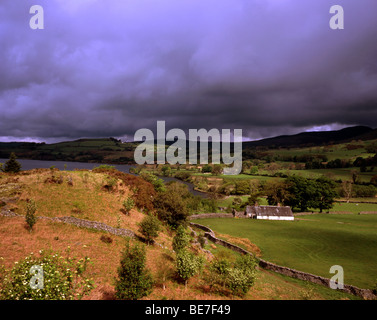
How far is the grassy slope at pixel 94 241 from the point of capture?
62.4 ft

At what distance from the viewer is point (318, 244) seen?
38.8m

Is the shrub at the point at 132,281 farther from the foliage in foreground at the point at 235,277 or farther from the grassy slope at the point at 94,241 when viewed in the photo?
the foliage in foreground at the point at 235,277

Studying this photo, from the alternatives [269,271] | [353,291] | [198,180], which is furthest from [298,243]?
[198,180]

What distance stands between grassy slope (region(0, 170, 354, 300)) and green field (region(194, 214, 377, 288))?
18.5 ft

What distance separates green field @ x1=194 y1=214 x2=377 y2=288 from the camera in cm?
2898

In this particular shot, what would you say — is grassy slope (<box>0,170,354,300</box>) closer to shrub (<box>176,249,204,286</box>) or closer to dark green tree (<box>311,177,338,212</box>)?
shrub (<box>176,249,204,286</box>)

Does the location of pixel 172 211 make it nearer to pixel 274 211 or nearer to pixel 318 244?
pixel 318 244

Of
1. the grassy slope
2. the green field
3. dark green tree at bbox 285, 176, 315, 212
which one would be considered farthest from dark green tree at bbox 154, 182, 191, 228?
dark green tree at bbox 285, 176, 315, 212

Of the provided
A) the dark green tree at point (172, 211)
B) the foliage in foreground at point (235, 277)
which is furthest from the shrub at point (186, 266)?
the dark green tree at point (172, 211)

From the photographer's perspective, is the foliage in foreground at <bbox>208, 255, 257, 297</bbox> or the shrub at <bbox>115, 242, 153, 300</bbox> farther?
the foliage in foreground at <bbox>208, 255, 257, 297</bbox>

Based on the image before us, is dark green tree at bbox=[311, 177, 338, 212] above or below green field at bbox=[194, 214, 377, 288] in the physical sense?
above

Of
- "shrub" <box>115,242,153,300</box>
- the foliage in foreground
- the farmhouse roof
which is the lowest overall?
the farmhouse roof
